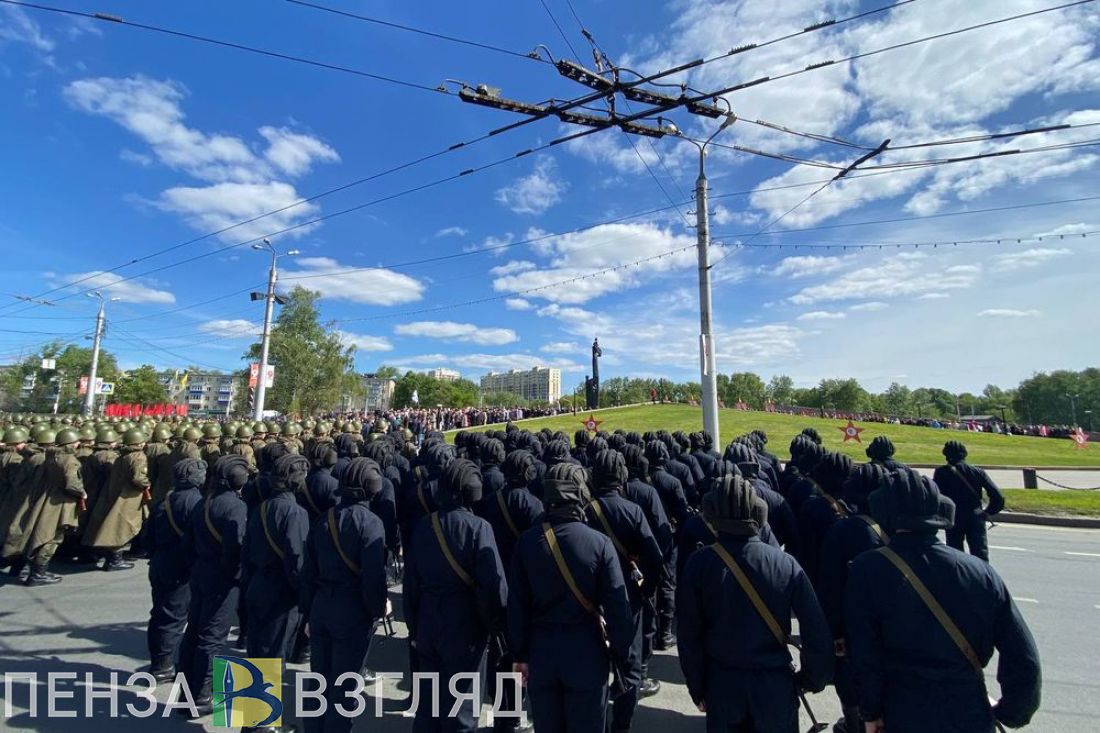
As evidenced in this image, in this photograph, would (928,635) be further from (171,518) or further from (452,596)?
(171,518)

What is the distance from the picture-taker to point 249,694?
4.16 m

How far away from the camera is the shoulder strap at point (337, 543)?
369 centimetres

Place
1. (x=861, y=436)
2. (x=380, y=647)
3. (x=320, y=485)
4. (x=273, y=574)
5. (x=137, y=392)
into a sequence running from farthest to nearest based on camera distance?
(x=137, y=392)
(x=861, y=436)
(x=380, y=647)
(x=320, y=485)
(x=273, y=574)

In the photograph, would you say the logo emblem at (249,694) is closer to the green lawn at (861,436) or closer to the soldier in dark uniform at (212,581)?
the soldier in dark uniform at (212,581)

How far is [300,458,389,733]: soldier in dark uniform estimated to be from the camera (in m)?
3.61

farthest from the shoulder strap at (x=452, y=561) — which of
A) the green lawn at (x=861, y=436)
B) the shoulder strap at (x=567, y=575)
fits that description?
the green lawn at (x=861, y=436)

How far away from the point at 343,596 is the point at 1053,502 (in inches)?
676

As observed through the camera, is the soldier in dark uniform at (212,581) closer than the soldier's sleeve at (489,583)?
No

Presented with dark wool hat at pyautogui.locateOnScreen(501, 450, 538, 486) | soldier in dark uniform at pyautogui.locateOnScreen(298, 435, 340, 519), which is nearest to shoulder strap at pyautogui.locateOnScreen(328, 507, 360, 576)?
soldier in dark uniform at pyautogui.locateOnScreen(298, 435, 340, 519)

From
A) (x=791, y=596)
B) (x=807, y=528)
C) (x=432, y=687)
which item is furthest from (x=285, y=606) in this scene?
(x=807, y=528)

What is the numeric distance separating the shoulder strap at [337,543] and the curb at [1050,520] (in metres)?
14.6

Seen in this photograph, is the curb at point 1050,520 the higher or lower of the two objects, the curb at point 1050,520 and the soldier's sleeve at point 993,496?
the lower

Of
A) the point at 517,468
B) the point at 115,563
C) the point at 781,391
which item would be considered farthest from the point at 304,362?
the point at 781,391

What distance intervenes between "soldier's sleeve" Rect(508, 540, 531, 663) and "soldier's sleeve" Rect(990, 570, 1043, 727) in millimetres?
2271
